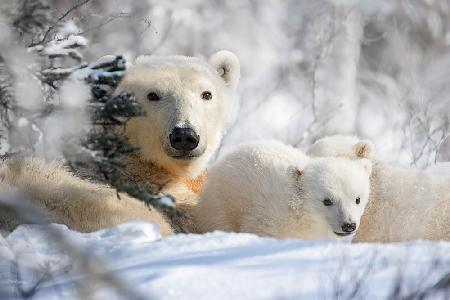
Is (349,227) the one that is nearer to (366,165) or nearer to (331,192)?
(331,192)

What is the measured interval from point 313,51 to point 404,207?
9.42 m

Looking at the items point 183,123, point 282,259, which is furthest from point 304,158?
point 282,259

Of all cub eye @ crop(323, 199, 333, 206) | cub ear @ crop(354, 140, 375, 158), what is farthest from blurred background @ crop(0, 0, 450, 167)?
cub eye @ crop(323, 199, 333, 206)

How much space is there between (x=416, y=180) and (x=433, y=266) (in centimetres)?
240

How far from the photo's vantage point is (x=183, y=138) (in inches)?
213

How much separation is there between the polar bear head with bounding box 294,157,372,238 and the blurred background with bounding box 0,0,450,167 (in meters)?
7.76

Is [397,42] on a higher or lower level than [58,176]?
higher

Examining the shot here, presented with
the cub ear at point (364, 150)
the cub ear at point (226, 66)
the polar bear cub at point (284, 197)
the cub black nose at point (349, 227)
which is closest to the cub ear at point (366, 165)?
the polar bear cub at point (284, 197)

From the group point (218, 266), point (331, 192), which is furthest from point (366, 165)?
point (218, 266)

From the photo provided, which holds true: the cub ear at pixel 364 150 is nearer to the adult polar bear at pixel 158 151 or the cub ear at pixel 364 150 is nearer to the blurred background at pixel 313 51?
the adult polar bear at pixel 158 151

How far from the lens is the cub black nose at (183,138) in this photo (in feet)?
17.7

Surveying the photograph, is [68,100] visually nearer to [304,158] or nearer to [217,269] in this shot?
[217,269]

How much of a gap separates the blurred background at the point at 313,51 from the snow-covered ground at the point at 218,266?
9.35 metres

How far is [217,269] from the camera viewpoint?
11.3 feet
